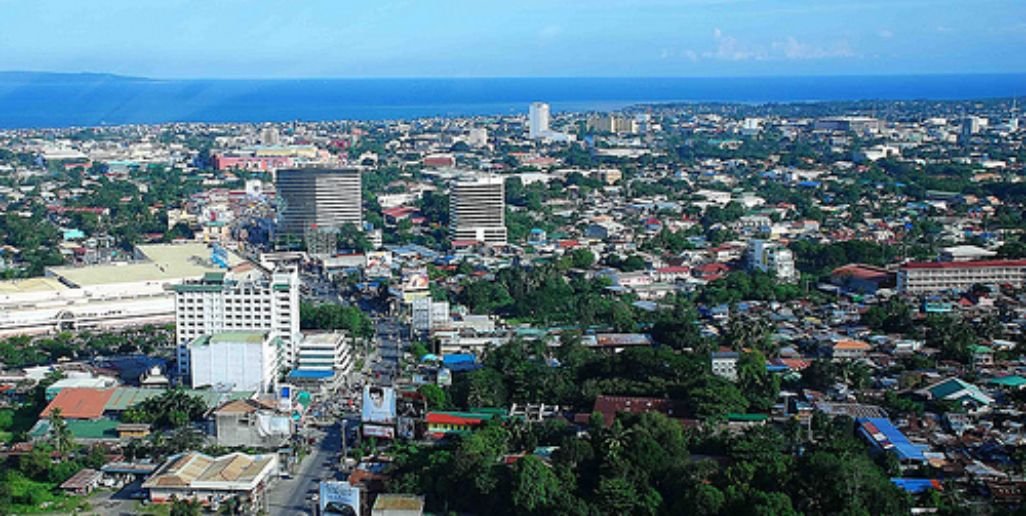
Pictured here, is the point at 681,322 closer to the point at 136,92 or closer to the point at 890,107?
the point at 890,107

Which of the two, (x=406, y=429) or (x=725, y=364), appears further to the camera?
(x=725, y=364)

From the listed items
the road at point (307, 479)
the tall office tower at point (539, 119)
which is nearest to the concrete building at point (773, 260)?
the road at point (307, 479)

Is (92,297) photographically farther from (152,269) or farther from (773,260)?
(773,260)

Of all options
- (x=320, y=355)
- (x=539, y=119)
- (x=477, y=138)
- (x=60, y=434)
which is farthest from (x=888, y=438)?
(x=539, y=119)

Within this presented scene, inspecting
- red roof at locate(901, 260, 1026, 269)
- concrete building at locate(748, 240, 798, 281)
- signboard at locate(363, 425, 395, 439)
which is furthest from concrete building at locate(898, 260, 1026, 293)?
signboard at locate(363, 425, 395, 439)

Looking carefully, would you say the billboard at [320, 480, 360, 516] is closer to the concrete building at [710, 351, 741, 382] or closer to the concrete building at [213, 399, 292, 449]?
the concrete building at [213, 399, 292, 449]
